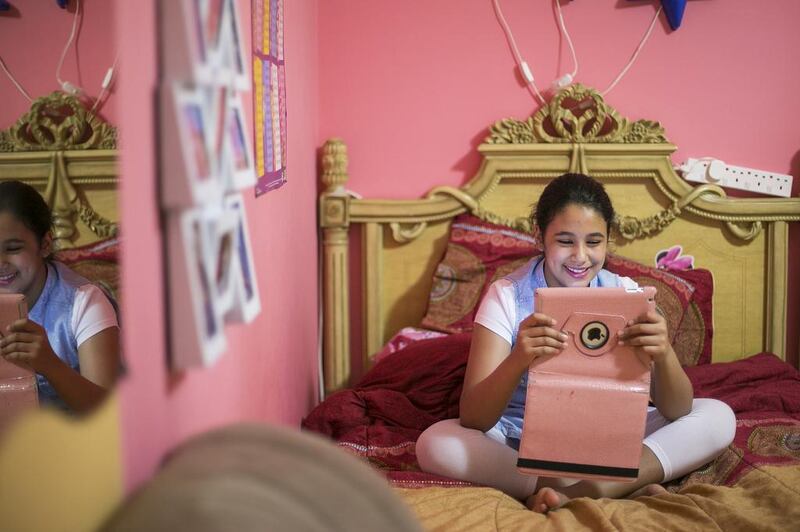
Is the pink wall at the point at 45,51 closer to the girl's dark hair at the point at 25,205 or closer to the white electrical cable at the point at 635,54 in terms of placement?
the girl's dark hair at the point at 25,205

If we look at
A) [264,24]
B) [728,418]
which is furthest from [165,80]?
[728,418]

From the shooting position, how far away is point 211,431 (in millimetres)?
989

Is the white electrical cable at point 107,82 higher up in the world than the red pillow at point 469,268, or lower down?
higher up

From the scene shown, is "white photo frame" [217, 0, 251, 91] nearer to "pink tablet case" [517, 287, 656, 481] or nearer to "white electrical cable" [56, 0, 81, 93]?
"white electrical cable" [56, 0, 81, 93]

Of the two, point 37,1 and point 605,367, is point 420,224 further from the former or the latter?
point 37,1

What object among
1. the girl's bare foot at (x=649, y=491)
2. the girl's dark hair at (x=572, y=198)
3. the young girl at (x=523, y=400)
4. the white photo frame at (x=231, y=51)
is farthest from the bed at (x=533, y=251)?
the white photo frame at (x=231, y=51)

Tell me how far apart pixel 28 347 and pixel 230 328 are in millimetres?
367

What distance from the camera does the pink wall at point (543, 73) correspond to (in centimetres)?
266

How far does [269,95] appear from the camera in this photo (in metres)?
1.85

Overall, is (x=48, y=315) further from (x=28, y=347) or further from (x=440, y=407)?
(x=440, y=407)

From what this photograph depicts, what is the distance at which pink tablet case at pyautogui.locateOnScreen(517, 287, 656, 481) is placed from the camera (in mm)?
1618

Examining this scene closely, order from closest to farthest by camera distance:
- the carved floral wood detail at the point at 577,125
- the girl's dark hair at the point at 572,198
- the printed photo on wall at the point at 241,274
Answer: the printed photo on wall at the point at 241,274 → the girl's dark hair at the point at 572,198 → the carved floral wood detail at the point at 577,125

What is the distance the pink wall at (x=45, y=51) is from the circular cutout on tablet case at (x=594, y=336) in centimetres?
99

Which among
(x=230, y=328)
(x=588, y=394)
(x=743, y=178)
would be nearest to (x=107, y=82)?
(x=230, y=328)
